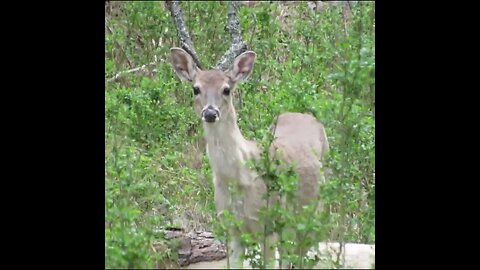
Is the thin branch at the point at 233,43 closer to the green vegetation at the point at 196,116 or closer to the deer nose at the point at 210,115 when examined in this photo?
the green vegetation at the point at 196,116

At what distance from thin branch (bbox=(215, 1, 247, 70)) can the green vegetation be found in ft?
0.32

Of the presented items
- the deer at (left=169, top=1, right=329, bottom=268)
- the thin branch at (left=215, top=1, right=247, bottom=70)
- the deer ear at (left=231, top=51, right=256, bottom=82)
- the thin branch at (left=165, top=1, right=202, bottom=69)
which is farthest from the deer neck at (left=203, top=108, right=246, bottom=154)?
the thin branch at (left=165, top=1, right=202, bottom=69)

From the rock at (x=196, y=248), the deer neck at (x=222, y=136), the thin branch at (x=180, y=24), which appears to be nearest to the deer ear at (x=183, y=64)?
the deer neck at (x=222, y=136)

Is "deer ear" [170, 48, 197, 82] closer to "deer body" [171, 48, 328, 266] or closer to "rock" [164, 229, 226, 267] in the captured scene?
"deer body" [171, 48, 328, 266]

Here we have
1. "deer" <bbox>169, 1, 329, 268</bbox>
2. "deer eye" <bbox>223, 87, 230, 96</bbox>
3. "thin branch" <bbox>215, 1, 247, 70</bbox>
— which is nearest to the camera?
"deer" <bbox>169, 1, 329, 268</bbox>

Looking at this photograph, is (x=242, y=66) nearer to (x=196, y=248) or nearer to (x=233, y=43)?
(x=196, y=248)

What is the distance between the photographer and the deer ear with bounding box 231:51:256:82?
7461 mm

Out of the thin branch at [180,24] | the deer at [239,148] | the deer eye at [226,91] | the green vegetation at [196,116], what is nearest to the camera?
the green vegetation at [196,116]

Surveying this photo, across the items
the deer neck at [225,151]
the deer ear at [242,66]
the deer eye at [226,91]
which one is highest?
the deer ear at [242,66]

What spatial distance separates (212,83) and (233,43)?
3.28 meters

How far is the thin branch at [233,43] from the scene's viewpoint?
10.2m

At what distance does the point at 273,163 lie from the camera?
6.62m
